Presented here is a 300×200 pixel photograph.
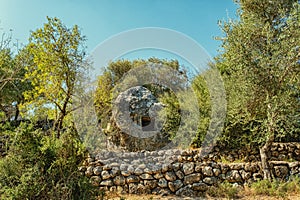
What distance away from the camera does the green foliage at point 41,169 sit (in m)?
4.64

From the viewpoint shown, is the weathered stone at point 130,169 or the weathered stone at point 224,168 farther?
the weathered stone at point 224,168

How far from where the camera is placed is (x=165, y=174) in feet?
27.6

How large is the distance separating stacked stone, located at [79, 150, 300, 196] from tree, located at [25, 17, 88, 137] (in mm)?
2027

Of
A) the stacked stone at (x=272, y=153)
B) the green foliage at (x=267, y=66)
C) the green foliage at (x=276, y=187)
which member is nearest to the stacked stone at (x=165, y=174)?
the green foliage at (x=276, y=187)

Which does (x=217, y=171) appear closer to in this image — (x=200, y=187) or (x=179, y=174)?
(x=200, y=187)

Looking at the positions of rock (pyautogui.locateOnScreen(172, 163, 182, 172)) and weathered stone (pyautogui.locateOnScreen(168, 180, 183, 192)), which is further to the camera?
rock (pyautogui.locateOnScreen(172, 163, 182, 172))

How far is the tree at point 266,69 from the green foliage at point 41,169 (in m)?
5.58

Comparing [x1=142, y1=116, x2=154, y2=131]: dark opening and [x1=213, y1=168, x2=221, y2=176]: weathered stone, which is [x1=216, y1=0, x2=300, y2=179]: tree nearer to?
[x1=213, y1=168, x2=221, y2=176]: weathered stone

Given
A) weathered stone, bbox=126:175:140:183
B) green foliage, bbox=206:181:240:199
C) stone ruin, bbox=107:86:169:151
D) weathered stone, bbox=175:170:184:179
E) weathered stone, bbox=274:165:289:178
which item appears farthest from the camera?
stone ruin, bbox=107:86:169:151

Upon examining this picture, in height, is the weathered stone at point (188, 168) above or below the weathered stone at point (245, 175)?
above

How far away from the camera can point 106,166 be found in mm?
8578

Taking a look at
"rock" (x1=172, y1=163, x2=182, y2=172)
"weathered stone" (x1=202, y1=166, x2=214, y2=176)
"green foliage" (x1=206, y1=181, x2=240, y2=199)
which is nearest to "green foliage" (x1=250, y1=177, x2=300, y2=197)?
"green foliage" (x1=206, y1=181, x2=240, y2=199)

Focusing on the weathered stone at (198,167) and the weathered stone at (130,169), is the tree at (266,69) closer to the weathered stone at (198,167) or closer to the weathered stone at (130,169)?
the weathered stone at (198,167)

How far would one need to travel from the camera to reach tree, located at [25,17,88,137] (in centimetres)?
868
